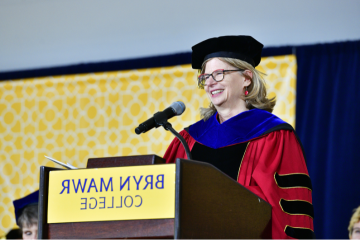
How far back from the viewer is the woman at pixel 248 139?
2043mm

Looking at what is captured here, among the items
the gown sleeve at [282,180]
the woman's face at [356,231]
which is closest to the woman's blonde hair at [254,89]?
the gown sleeve at [282,180]

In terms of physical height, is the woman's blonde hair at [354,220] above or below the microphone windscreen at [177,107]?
below

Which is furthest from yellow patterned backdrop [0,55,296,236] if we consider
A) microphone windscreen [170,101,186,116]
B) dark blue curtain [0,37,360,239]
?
microphone windscreen [170,101,186,116]

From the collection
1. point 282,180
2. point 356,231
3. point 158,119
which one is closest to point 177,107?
point 158,119

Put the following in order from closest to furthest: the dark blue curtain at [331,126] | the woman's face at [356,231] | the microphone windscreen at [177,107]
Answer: the microphone windscreen at [177,107] → the woman's face at [356,231] → the dark blue curtain at [331,126]

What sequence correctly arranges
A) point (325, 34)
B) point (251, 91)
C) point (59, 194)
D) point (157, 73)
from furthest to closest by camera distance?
point (157, 73) < point (325, 34) < point (251, 91) < point (59, 194)

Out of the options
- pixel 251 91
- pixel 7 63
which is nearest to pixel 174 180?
pixel 251 91

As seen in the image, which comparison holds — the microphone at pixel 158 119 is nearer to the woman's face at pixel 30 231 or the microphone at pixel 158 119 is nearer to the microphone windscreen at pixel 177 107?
the microphone windscreen at pixel 177 107

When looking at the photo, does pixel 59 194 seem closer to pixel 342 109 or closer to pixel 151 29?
pixel 342 109

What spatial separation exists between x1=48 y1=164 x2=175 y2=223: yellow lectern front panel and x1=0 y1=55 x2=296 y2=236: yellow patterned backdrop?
9.78 ft

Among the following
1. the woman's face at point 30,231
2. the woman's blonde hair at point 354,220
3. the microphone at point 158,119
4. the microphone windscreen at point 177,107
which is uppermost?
the microphone windscreen at point 177,107

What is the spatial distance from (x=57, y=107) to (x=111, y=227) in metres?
3.71

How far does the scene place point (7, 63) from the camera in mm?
5340

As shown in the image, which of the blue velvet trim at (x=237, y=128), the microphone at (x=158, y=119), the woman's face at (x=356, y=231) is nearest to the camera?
the microphone at (x=158, y=119)
